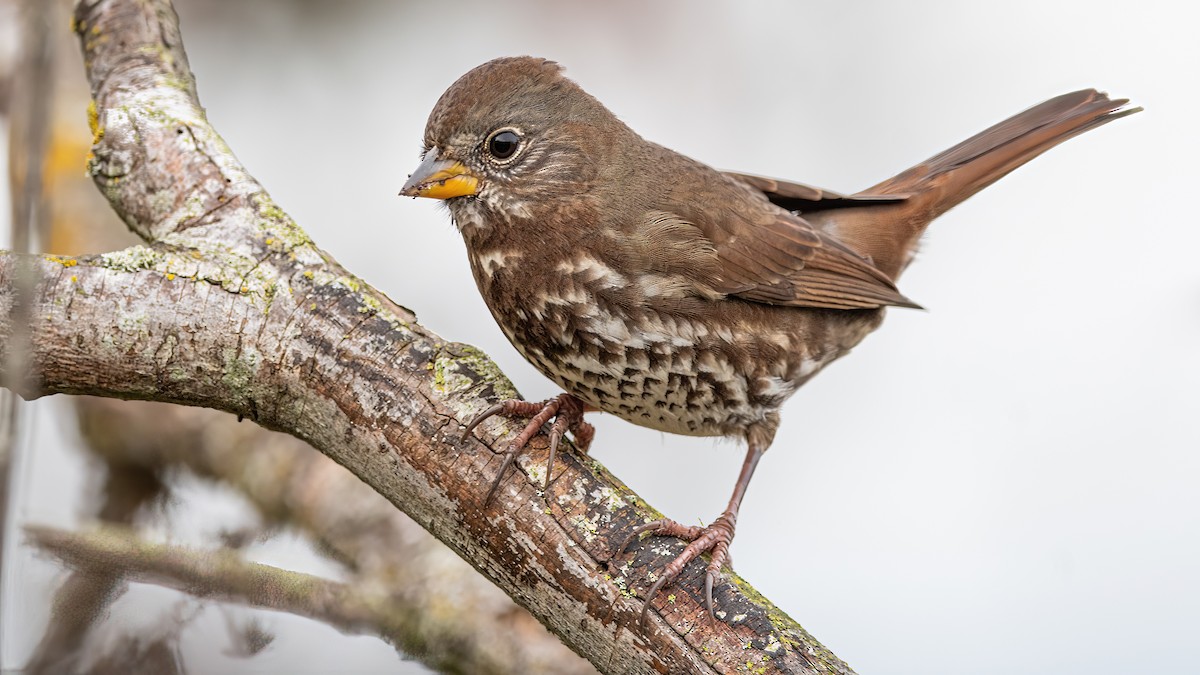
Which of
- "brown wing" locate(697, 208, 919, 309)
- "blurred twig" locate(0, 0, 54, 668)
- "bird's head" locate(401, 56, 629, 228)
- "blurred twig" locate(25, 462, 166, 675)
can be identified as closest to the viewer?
"blurred twig" locate(0, 0, 54, 668)

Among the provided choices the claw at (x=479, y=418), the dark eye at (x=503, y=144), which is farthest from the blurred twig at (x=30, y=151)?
the dark eye at (x=503, y=144)

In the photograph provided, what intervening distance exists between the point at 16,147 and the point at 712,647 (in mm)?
1916

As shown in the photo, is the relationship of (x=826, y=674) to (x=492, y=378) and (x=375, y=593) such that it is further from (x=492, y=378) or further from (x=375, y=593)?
(x=375, y=593)

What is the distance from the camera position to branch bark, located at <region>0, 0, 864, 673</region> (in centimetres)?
290

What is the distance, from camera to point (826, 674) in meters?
2.76

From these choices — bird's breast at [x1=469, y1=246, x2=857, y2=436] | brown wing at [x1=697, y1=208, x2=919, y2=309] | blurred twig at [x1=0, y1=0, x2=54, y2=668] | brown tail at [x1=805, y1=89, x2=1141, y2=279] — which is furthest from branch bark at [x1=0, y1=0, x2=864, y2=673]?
brown tail at [x1=805, y1=89, x2=1141, y2=279]

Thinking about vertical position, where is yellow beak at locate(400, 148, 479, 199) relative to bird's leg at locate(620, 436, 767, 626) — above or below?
above

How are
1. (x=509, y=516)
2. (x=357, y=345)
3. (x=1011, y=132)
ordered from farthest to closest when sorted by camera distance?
(x=1011, y=132)
(x=357, y=345)
(x=509, y=516)

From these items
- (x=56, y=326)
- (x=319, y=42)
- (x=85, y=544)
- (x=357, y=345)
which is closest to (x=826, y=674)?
(x=357, y=345)

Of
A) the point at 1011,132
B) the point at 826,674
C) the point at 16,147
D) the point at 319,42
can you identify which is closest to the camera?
the point at 16,147

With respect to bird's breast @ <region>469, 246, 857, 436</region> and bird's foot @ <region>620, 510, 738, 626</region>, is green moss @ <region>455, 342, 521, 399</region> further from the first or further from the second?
bird's foot @ <region>620, 510, 738, 626</region>

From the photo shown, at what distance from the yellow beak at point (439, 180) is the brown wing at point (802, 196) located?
1272 mm

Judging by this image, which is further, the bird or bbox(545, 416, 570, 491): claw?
the bird

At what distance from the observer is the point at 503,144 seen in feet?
11.3
